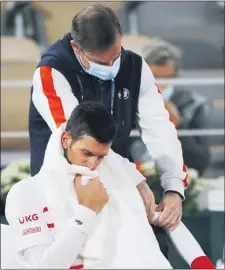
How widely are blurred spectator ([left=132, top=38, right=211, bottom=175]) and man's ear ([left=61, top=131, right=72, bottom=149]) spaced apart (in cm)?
135

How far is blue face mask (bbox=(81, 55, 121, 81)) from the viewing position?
151 centimetres

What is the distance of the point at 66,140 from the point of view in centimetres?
144

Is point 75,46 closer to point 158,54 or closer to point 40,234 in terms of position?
point 40,234

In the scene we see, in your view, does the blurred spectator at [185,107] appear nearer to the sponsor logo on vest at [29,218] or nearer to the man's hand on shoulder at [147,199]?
the man's hand on shoulder at [147,199]

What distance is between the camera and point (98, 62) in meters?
1.50

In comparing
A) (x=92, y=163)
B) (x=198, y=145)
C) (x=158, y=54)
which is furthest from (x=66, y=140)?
(x=198, y=145)

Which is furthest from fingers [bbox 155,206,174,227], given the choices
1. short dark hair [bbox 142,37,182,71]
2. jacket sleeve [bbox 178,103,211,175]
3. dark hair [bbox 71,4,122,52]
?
jacket sleeve [bbox 178,103,211,175]

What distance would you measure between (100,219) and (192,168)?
1576 mm

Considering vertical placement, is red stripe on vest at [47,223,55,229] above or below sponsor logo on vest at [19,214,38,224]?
below

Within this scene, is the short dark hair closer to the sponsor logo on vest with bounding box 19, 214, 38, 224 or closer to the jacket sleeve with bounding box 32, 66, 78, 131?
the jacket sleeve with bounding box 32, 66, 78, 131

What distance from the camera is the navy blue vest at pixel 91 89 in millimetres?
1584

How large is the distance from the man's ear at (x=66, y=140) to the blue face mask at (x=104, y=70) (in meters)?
0.15

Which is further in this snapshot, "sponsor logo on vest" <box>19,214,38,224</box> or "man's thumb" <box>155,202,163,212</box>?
"man's thumb" <box>155,202,163,212</box>

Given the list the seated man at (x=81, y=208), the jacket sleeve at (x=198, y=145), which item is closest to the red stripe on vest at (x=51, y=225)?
the seated man at (x=81, y=208)
